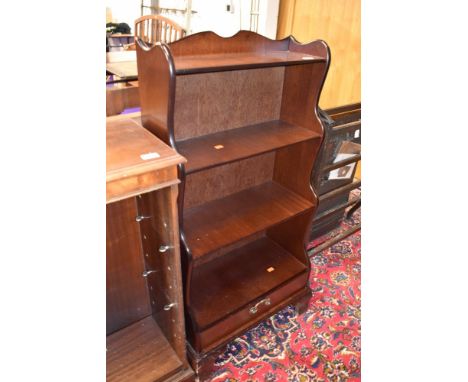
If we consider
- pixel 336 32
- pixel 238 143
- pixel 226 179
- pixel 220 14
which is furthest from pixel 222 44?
pixel 220 14

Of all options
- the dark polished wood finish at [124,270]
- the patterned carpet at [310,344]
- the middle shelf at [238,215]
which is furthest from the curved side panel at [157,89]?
the patterned carpet at [310,344]

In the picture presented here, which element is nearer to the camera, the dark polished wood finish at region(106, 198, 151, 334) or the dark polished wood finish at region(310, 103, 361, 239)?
the dark polished wood finish at region(106, 198, 151, 334)

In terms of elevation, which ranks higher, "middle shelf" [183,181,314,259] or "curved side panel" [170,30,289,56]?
"curved side panel" [170,30,289,56]

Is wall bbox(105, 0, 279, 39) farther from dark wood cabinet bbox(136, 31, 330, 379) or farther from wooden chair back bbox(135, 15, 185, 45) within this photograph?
dark wood cabinet bbox(136, 31, 330, 379)

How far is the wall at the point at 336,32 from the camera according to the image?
9.00ft

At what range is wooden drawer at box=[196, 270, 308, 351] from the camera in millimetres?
1425

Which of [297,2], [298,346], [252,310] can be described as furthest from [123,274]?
[297,2]

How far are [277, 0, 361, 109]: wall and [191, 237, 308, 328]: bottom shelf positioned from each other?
1.70 metres

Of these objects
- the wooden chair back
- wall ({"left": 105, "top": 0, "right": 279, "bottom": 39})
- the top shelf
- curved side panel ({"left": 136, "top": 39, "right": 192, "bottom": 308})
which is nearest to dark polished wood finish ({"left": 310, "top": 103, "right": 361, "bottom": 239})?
the top shelf
